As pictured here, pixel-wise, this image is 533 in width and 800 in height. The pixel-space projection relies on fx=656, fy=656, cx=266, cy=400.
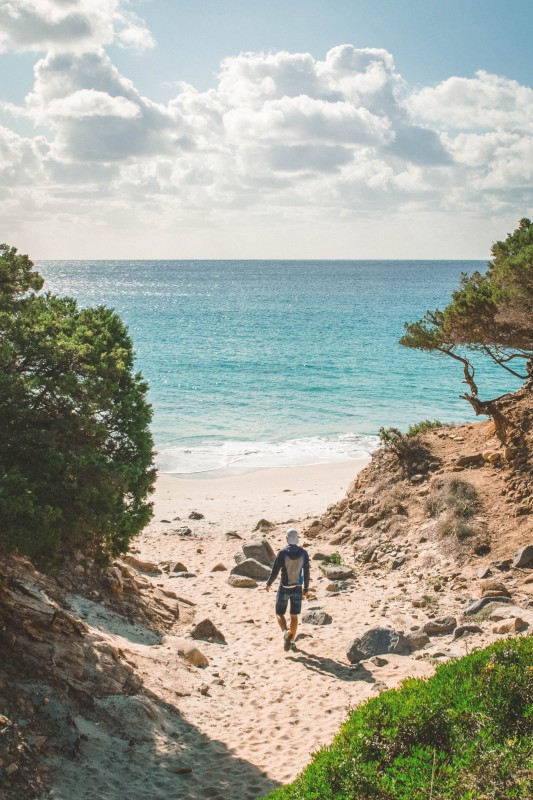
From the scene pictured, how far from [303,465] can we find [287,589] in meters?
18.0

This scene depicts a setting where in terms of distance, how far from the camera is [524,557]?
1397 centimetres

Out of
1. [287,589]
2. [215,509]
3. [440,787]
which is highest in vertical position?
[440,787]

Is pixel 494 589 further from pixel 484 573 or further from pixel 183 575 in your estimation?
pixel 183 575

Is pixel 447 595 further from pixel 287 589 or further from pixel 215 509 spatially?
pixel 215 509

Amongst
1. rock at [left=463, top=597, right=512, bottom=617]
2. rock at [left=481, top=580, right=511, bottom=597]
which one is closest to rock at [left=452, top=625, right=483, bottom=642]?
rock at [left=463, top=597, right=512, bottom=617]

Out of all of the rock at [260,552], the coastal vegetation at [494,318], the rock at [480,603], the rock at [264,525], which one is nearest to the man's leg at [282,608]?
the rock at [480,603]

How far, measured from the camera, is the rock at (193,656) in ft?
37.6

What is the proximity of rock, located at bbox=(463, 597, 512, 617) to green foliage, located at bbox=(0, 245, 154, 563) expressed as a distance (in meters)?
6.63

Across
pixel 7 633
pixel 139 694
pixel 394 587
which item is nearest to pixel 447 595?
pixel 394 587

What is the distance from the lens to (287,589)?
12.3m

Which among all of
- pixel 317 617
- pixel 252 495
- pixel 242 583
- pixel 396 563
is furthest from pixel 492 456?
pixel 252 495

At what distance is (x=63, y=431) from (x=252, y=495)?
57.6 feet

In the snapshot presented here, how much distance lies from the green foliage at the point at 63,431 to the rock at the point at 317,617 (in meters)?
5.25

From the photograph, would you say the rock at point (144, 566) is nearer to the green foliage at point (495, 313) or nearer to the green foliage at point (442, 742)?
the green foliage at point (495, 313)
